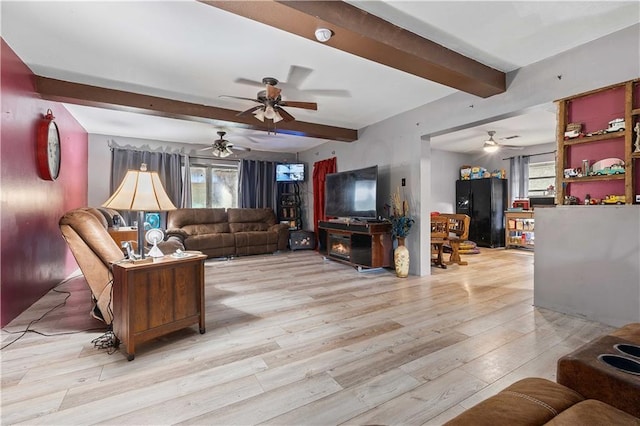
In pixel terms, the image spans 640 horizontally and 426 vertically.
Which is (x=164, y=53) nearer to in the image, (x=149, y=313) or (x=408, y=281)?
(x=149, y=313)

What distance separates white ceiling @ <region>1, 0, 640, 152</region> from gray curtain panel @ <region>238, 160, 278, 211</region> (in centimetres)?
305

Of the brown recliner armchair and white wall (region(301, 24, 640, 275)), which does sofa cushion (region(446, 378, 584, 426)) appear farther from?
white wall (region(301, 24, 640, 275))

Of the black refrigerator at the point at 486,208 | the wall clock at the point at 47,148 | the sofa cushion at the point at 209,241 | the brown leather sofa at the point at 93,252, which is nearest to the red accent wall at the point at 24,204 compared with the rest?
the wall clock at the point at 47,148

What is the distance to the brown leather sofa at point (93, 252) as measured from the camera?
2211mm

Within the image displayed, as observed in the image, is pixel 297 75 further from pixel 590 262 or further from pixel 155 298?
pixel 590 262

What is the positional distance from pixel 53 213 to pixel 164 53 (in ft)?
8.39

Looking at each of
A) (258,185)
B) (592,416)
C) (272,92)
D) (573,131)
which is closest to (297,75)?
(272,92)

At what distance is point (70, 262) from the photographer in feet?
14.3

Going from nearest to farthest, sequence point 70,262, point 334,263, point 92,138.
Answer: point 70,262 → point 334,263 → point 92,138

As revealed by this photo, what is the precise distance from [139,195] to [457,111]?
371 centimetres

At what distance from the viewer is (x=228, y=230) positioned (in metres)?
6.53

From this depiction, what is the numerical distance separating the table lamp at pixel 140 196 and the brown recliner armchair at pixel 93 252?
384 mm

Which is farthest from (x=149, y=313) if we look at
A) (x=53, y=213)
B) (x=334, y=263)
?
(x=334, y=263)

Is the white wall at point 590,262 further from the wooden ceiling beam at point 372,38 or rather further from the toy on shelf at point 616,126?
the wooden ceiling beam at point 372,38
